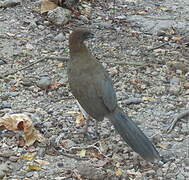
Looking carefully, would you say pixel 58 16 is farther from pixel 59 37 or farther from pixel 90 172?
pixel 90 172

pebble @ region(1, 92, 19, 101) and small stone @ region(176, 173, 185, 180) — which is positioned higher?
small stone @ region(176, 173, 185, 180)

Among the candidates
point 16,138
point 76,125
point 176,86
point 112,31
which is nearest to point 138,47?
point 112,31

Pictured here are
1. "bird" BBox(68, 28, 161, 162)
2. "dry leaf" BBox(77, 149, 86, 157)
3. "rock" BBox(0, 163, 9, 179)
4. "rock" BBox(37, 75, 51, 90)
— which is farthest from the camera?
"rock" BBox(37, 75, 51, 90)

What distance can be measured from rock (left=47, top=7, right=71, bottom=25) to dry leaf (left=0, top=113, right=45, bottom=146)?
2.61 metres

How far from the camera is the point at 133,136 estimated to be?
16.0ft

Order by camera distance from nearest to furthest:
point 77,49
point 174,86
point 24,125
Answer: point 24,125
point 77,49
point 174,86

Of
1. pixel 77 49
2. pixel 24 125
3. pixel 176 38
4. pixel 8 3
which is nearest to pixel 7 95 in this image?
pixel 24 125

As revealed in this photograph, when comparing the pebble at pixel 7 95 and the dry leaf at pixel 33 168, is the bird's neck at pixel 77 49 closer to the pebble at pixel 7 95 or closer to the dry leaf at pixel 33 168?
the pebble at pixel 7 95

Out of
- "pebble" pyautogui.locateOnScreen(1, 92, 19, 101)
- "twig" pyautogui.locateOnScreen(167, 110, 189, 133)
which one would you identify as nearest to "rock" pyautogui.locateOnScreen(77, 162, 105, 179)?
"twig" pyautogui.locateOnScreen(167, 110, 189, 133)

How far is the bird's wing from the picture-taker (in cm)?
498

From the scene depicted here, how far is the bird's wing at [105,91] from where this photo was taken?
16.3 ft

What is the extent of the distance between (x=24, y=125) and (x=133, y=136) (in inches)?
39.6

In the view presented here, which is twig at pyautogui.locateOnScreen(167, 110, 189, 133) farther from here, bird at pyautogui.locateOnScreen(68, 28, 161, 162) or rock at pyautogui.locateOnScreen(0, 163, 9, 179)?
rock at pyautogui.locateOnScreen(0, 163, 9, 179)

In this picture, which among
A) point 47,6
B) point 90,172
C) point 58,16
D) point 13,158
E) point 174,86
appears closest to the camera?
point 90,172
